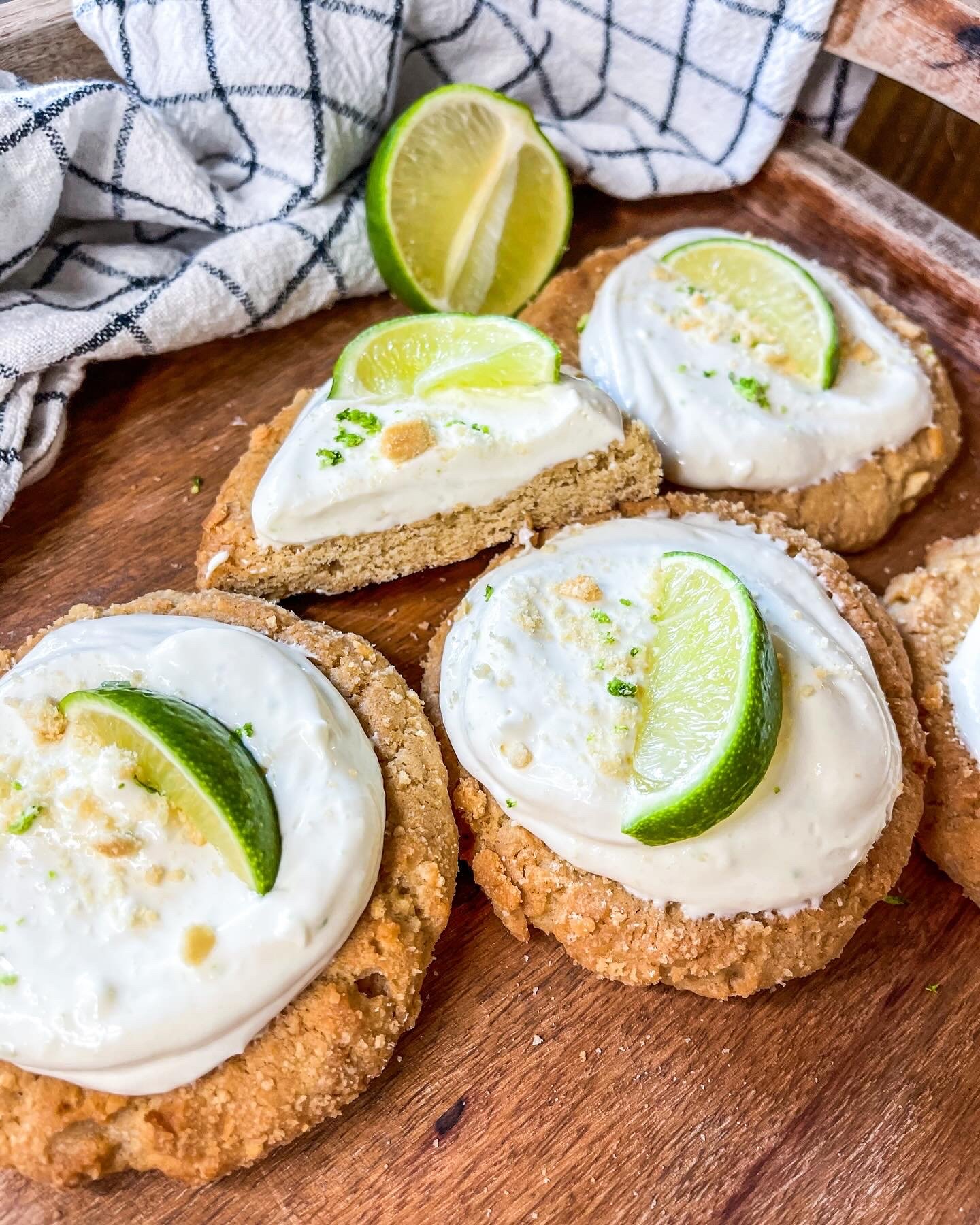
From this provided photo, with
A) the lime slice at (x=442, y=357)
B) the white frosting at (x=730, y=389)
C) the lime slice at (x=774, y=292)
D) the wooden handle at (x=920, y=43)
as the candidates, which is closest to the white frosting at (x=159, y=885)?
the lime slice at (x=442, y=357)

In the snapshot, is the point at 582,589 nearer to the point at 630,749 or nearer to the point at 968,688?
the point at 630,749

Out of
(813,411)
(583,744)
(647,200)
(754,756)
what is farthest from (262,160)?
(754,756)

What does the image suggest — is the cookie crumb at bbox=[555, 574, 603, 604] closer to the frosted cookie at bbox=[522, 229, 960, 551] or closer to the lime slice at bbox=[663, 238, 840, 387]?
the frosted cookie at bbox=[522, 229, 960, 551]

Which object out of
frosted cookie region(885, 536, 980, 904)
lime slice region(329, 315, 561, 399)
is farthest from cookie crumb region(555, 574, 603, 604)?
frosted cookie region(885, 536, 980, 904)

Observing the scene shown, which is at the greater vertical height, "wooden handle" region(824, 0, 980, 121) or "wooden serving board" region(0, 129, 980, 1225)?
"wooden handle" region(824, 0, 980, 121)

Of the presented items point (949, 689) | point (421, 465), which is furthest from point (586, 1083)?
point (421, 465)
